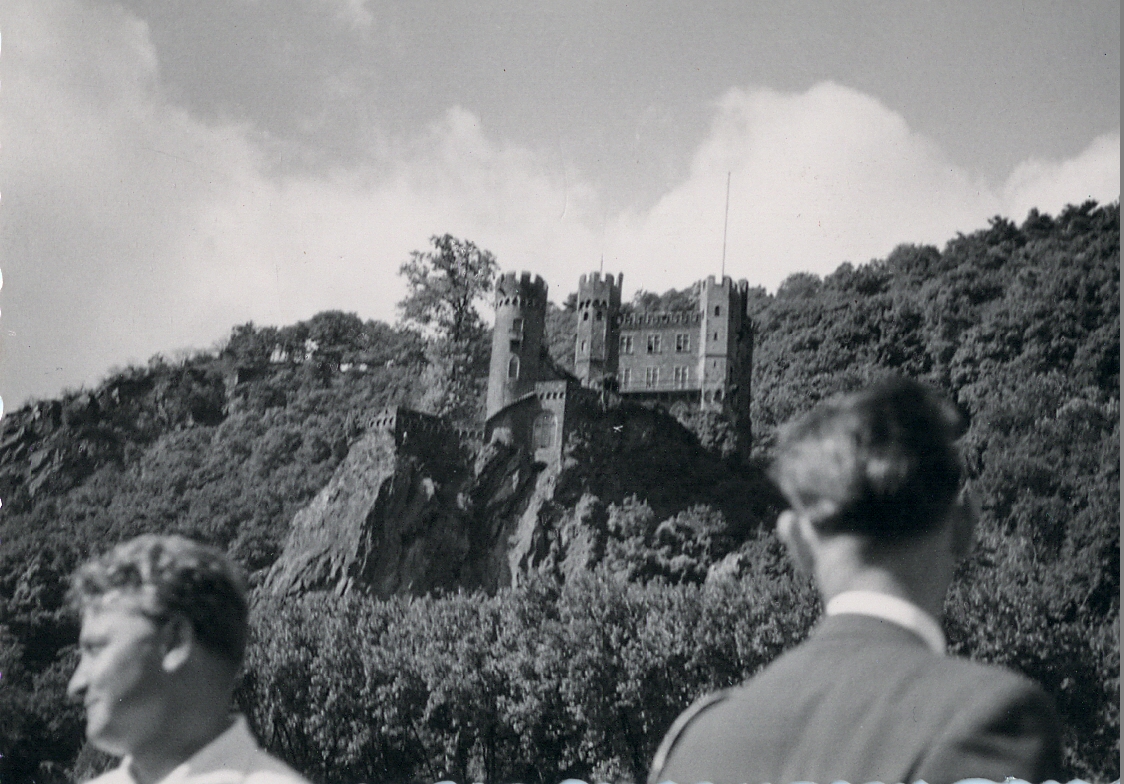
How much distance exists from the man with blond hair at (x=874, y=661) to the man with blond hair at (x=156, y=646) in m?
0.94

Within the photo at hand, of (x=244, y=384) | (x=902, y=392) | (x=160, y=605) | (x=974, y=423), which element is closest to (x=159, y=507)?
(x=244, y=384)

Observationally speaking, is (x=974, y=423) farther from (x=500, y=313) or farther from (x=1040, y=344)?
(x=500, y=313)

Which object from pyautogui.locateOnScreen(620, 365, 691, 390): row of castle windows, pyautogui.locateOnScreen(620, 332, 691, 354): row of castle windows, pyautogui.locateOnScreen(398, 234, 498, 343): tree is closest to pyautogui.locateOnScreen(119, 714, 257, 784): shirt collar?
pyautogui.locateOnScreen(398, 234, 498, 343): tree

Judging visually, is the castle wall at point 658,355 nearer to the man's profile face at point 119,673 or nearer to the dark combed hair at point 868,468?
the man's profile face at point 119,673

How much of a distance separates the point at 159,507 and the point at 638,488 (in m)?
5.99

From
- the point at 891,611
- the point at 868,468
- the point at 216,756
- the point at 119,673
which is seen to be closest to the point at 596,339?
the point at 119,673

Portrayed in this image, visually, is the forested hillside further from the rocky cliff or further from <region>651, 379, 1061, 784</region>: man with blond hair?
<region>651, 379, 1061, 784</region>: man with blond hair

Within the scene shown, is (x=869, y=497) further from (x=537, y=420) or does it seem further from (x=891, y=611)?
(x=537, y=420)

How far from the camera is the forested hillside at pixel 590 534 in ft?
28.6

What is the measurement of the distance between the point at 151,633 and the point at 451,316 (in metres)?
11.4

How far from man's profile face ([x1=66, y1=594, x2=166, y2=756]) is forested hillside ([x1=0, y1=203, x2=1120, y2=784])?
534 cm

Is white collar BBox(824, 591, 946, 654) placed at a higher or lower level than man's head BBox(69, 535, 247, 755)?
higher

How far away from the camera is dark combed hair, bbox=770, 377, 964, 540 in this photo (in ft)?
4.99

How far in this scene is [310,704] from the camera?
38.1 ft
